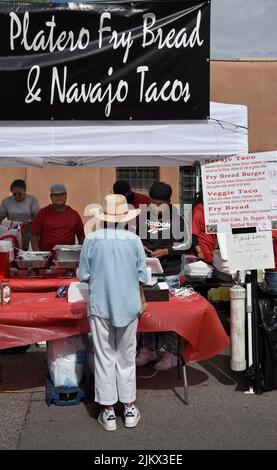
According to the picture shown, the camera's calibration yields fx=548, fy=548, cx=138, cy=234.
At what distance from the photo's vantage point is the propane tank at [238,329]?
169 inches

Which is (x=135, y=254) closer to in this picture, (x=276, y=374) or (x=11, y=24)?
(x=276, y=374)

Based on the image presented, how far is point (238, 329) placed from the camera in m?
4.29

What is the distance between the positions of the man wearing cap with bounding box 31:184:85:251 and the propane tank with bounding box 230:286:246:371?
2090mm

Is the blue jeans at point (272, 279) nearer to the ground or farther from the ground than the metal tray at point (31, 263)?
nearer to the ground

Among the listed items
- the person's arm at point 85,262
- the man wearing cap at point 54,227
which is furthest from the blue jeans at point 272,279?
the man wearing cap at point 54,227

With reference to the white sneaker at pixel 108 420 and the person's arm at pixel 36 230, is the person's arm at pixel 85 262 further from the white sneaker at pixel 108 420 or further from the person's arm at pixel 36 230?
the person's arm at pixel 36 230

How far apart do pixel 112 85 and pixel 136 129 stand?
0.41m

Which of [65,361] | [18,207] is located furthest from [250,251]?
[18,207]

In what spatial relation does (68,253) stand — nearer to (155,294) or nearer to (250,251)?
(155,294)

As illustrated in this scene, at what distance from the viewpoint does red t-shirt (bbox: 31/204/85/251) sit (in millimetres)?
5652

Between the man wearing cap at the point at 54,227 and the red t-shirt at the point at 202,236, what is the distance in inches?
55.3

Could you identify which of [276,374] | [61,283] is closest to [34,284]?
[61,283]

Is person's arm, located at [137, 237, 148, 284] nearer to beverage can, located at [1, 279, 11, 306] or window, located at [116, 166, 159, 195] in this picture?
beverage can, located at [1, 279, 11, 306]

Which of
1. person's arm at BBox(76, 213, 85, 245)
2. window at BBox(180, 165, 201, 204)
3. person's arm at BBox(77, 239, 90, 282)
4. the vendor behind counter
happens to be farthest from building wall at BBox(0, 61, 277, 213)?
person's arm at BBox(77, 239, 90, 282)
